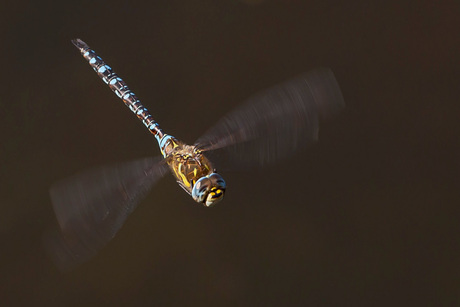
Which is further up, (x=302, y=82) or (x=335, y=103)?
(x=302, y=82)

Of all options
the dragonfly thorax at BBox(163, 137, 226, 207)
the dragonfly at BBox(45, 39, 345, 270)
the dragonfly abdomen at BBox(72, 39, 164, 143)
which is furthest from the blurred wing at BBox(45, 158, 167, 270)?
the dragonfly abdomen at BBox(72, 39, 164, 143)

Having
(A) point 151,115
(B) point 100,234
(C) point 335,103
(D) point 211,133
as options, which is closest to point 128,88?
(A) point 151,115

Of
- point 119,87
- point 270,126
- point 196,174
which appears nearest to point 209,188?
point 196,174

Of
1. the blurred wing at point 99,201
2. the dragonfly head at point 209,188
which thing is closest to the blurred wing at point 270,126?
the dragonfly head at point 209,188

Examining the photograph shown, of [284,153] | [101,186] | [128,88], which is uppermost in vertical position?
[128,88]

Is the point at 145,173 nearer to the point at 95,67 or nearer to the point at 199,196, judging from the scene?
the point at 199,196

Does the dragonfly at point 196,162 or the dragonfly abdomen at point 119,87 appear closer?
the dragonfly at point 196,162

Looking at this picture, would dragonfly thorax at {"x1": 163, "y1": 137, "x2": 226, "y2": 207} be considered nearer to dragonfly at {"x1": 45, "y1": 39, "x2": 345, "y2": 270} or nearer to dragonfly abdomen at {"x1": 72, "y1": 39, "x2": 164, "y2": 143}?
dragonfly at {"x1": 45, "y1": 39, "x2": 345, "y2": 270}

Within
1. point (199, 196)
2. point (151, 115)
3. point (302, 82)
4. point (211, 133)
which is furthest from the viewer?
point (151, 115)

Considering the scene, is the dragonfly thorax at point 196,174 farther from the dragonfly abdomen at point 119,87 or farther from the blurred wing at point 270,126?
the dragonfly abdomen at point 119,87
